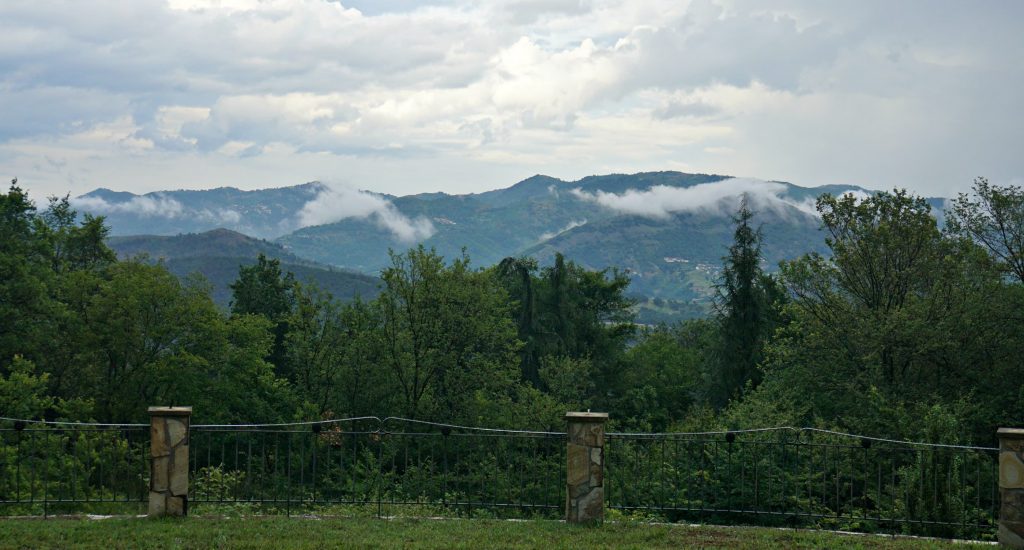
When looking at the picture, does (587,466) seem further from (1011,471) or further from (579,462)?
(1011,471)

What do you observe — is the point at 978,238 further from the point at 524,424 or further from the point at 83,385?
the point at 83,385

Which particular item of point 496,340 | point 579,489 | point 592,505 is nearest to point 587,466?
point 579,489

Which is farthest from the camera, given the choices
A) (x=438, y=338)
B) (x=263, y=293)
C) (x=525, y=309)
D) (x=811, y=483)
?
Result: (x=263, y=293)

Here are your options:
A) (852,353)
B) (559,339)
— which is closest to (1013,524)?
(852,353)

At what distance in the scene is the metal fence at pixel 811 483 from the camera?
1091 centimetres

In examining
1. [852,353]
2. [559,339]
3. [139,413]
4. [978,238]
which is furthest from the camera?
[559,339]

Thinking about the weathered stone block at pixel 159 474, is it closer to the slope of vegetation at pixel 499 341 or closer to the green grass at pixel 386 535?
the green grass at pixel 386 535

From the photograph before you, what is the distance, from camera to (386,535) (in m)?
9.43

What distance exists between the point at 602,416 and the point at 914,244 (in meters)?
20.4

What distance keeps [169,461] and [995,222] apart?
28.0 meters

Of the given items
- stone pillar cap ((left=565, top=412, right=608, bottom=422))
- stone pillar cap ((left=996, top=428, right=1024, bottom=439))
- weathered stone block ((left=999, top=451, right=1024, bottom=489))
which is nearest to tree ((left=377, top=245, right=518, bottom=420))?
stone pillar cap ((left=565, top=412, right=608, bottom=422))

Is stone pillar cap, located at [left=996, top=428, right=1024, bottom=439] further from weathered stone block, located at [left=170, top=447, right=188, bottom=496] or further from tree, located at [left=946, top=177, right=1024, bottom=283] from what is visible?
tree, located at [left=946, top=177, right=1024, bottom=283]

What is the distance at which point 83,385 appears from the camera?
3164 cm

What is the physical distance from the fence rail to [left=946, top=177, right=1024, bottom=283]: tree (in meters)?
12.1
